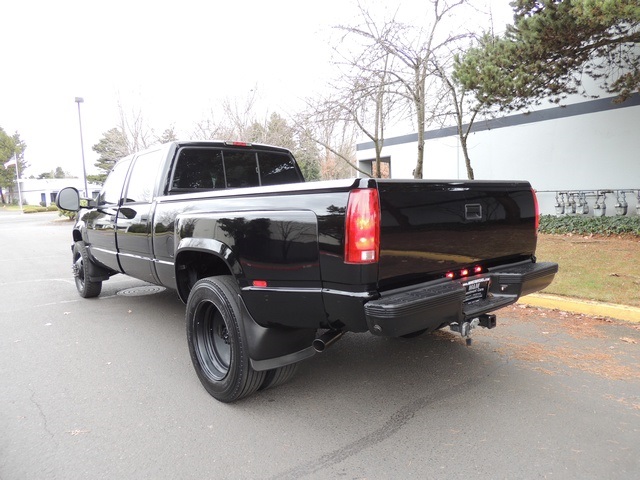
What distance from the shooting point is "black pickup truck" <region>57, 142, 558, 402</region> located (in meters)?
2.59

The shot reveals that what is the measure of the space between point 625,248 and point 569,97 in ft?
19.1

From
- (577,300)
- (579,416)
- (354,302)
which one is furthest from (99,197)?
(577,300)

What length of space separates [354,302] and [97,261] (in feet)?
17.4

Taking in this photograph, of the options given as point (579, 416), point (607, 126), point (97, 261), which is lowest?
point (579, 416)

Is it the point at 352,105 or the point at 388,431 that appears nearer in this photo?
the point at 388,431

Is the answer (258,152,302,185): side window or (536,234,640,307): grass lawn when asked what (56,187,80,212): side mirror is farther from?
(536,234,640,307): grass lawn

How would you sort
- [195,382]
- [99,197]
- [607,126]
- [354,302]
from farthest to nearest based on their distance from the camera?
[607,126] < [99,197] < [195,382] < [354,302]

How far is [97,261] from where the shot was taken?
21.5ft

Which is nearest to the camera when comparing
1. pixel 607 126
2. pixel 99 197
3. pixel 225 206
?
pixel 225 206

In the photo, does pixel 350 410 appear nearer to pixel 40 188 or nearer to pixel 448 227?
pixel 448 227

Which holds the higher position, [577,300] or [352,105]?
[352,105]

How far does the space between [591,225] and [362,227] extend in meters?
11.4

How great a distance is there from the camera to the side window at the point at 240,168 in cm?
507

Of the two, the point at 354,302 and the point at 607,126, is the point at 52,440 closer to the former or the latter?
the point at 354,302
